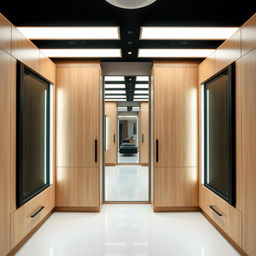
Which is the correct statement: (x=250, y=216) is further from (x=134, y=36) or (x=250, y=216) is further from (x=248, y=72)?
(x=134, y=36)

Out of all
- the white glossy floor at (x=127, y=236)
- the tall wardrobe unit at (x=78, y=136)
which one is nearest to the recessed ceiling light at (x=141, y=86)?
the tall wardrobe unit at (x=78, y=136)

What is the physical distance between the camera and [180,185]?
16.3 feet

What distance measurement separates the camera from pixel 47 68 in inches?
178

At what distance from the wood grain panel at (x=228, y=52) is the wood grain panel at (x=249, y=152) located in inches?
10.8

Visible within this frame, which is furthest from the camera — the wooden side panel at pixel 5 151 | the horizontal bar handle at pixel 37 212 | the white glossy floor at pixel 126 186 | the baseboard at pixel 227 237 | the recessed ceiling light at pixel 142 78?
the recessed ceiling light at pixel 142 78

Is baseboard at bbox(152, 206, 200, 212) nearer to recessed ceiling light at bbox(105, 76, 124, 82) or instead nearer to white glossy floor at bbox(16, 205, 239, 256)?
white glossy floor at bbox(16, 205, 239, 256)

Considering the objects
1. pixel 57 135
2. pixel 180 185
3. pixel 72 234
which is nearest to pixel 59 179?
pixel 57 135

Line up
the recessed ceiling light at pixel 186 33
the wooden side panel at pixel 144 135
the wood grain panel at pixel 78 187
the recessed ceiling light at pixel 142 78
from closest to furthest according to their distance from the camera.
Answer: the recessed ceiling light at pixel 186 33 → the wood grain panel at pixel 78 187 → the recessed ceiling light at pixel 142 78 → the wooden side panel at pixel 144 135

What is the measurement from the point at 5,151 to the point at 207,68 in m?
3.62

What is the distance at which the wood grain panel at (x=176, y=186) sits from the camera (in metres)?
4.93

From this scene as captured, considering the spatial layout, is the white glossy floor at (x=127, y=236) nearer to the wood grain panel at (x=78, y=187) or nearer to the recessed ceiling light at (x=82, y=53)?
the wood grain panel at (x=78, y=187)

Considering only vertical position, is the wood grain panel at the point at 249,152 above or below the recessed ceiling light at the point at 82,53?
below

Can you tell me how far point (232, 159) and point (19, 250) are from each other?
3.21m

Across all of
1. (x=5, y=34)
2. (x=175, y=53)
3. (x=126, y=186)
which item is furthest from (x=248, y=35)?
(x=126, y=186)
